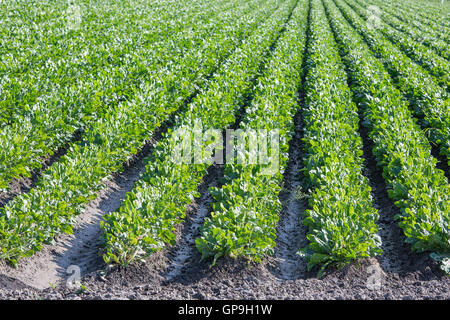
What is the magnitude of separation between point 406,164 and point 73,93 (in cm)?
626

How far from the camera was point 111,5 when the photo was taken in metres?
22.7

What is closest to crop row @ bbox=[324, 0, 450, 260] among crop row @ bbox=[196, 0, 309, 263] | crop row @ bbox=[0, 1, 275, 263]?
crop row @ bbox=[196, 0, 309, 263]

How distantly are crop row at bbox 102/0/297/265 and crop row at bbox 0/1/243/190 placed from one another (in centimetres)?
172

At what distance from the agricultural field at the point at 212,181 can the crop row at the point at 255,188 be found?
0.09 feet

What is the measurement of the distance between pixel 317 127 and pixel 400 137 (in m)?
1.48

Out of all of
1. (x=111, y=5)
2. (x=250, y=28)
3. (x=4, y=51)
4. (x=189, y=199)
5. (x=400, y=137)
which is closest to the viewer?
(x=189, y=199)

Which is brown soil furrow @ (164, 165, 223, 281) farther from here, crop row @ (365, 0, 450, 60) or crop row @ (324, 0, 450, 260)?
crop row @ (365, 0, 450, 60)

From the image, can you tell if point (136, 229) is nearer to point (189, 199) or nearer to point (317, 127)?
point (189, 199)

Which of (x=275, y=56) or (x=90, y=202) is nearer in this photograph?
(x=90, y=202)

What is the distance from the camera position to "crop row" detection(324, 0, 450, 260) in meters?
5.92

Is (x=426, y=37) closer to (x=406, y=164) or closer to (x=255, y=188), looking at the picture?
(x=406, y=164)

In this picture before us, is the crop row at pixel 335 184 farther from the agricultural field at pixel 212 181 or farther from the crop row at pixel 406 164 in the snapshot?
the crop row at pixel 406 164

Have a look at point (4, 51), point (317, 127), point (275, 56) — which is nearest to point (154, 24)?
point (275, 56)

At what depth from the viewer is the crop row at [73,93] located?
23.3 feet
